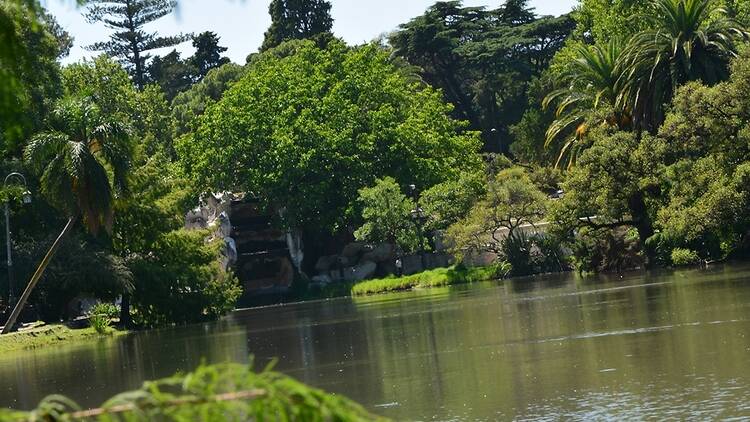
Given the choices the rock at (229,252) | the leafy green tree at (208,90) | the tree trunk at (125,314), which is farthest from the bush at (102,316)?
the leafy green tree at (208,90)

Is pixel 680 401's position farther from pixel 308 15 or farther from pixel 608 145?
pixel 308 15

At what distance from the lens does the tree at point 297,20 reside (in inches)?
4038

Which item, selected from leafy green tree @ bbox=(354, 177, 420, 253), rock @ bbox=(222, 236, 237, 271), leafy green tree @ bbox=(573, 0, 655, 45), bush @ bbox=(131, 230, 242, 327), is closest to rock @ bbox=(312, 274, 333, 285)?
leafy green tree @ bbox=(354, 177, 420, 253)

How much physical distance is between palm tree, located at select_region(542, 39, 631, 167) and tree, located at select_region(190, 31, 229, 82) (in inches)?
2127

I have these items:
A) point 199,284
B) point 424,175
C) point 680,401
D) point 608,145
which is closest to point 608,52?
point 608,145

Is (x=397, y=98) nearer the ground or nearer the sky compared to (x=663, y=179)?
nearer the sky

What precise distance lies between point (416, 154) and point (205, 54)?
1701 inches

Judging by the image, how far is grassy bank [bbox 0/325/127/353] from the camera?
40.2m

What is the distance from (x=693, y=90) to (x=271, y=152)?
92.4ft

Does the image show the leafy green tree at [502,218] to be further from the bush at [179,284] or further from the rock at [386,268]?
the bush at [179,284]

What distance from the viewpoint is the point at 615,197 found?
170 feet

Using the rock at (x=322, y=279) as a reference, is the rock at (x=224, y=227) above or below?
above

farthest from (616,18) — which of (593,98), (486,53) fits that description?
(593,98)

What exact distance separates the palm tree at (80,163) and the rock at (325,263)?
92.4 feet
